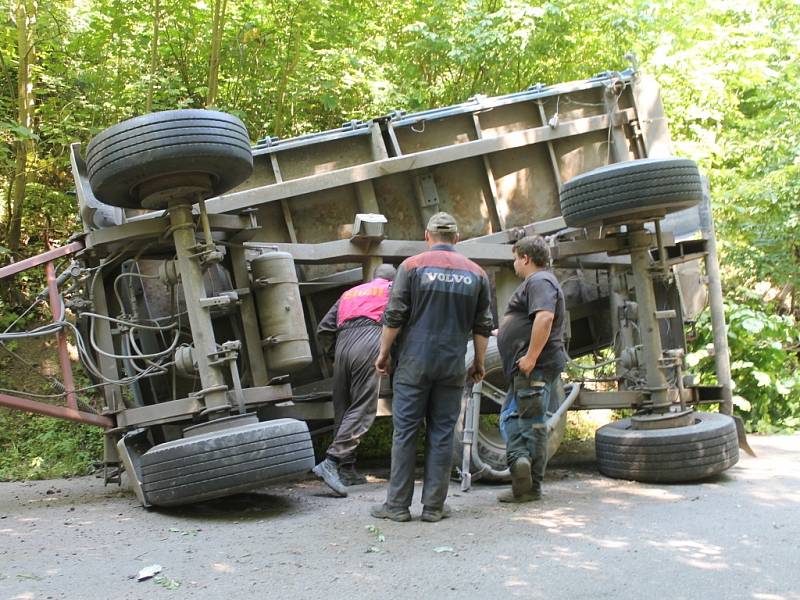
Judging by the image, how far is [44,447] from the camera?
7.46 metres

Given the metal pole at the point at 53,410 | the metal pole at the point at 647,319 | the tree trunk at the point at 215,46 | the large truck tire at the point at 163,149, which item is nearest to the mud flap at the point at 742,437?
the metal pole at the point at 647,319

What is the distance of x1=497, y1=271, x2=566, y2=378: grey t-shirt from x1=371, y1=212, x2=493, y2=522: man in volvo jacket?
0.43 meters

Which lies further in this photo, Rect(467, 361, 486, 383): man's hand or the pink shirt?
the pink shirt

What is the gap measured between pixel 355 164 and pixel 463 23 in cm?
543

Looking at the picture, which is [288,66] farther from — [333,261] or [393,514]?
[393,514]

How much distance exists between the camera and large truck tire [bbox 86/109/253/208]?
4.41 m

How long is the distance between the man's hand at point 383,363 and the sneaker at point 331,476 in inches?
40.8

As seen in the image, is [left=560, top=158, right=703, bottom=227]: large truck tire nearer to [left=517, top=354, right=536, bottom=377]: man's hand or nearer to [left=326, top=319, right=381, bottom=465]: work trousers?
[left=517, top=354, right=536, bottom=377]: man's hand

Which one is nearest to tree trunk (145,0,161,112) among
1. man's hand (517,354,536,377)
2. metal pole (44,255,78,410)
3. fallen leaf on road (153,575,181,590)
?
metal pole (44,255,78,410)

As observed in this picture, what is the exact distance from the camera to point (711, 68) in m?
10.6

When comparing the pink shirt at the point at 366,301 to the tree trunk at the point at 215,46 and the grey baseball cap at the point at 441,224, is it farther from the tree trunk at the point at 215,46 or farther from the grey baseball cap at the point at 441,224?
the tree trunk at the point at 215,46

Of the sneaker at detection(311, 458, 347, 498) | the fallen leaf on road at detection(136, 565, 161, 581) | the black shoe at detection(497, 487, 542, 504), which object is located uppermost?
the fallen leaf on road at detection(136, 565, 161, 581)

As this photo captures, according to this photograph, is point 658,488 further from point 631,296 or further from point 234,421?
point 234,421

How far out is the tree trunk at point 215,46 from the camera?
9.59 metres
